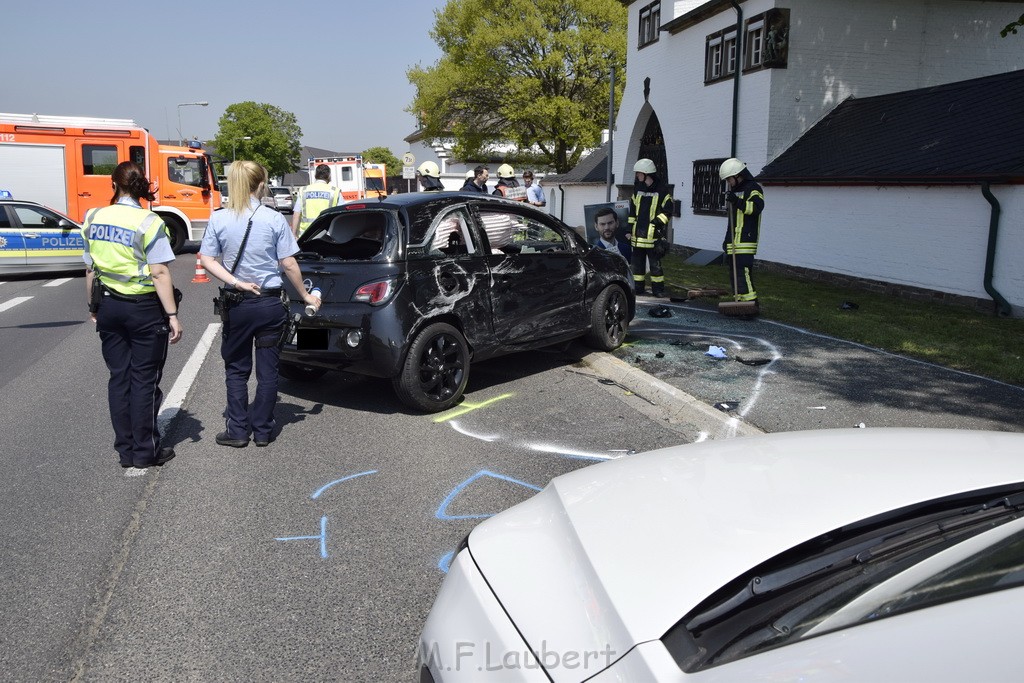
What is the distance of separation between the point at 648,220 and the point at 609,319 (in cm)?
388

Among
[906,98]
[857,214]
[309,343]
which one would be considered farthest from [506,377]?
[906,98]

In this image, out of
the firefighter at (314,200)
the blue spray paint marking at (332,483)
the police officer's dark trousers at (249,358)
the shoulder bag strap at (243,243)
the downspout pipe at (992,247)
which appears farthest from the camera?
the firefighter at (314,200)

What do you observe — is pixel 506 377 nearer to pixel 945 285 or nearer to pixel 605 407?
pixel 605 407

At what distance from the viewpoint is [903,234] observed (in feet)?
44.0

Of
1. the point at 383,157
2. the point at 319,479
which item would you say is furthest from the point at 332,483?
the point at 383,157

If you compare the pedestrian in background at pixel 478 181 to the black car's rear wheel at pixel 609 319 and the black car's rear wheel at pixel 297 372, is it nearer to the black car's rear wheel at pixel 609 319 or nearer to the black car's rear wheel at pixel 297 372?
the black car's rear wheel at pixel 609 319

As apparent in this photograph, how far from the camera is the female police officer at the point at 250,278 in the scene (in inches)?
206

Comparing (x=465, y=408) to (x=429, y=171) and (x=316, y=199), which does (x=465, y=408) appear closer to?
(x=316, y=199)

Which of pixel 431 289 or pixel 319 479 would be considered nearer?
pixel 319 479

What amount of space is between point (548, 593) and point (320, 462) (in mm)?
3623

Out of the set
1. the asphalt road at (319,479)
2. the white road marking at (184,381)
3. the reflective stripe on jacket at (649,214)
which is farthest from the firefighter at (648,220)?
the white road marking at (184,381)

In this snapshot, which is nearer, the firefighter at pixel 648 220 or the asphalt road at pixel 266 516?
the asphalt road at pixel 266 516

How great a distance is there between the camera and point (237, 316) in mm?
5324

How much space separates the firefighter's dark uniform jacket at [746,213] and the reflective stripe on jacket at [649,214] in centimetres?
130
